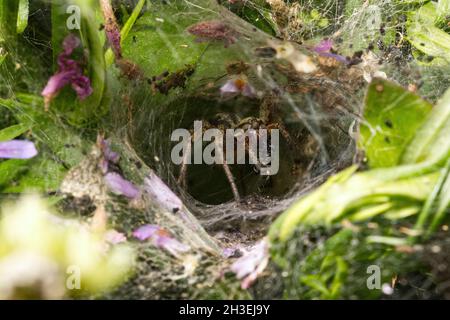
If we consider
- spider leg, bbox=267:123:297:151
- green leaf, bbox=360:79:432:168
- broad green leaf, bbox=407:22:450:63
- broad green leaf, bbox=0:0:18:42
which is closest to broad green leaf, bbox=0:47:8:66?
broad green leaf, bbox=0:0:18:42

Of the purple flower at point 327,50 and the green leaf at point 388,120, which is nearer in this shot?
the green leaf at point 388,120

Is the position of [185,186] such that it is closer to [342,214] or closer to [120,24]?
[120,24]

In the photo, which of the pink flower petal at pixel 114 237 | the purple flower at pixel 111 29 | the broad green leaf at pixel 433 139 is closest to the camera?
the broad green leaf at pixel 433 139

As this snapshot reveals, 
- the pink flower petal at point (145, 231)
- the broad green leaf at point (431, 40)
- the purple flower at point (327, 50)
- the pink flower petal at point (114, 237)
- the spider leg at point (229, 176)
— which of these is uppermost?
the purple flower at point (327, 50)

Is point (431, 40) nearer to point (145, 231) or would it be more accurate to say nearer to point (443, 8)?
point (443, 8)

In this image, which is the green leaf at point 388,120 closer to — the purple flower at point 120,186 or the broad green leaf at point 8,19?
the purple flower at point 120,186

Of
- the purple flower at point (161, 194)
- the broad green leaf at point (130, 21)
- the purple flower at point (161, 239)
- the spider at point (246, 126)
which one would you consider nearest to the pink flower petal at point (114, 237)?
the purple flower at point (161, 239)

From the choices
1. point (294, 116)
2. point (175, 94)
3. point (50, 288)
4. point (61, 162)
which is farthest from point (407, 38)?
point (50, 288)
